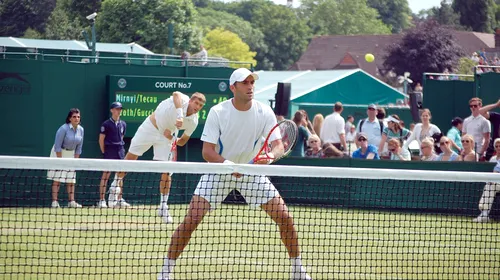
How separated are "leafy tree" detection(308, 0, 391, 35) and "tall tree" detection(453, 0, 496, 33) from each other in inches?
796

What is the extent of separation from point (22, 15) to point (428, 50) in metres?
41.7

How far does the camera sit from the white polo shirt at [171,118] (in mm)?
12789

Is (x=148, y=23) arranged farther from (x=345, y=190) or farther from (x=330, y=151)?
(x=345, y=190)

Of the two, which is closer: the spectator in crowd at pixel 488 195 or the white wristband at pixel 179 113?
the white wristband at pixel 179 113

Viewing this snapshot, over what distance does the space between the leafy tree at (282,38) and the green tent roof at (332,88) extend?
63.9 metres

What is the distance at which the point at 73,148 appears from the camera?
48.7 feet

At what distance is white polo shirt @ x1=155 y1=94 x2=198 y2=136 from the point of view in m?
12.8

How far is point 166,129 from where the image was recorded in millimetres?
13242

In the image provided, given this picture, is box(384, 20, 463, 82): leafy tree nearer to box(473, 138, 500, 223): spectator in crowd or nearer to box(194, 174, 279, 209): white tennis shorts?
box(473, 138, 500, 223): spectator in crowd

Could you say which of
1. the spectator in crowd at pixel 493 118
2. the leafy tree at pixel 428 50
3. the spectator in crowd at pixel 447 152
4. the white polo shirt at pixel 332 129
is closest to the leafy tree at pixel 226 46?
the leafy tree at pixel 428 50

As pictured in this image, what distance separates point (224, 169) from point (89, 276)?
1.53m

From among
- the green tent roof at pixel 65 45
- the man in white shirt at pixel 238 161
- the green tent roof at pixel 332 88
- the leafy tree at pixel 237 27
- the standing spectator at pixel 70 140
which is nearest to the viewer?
the man in white shirt at pixel 238 161

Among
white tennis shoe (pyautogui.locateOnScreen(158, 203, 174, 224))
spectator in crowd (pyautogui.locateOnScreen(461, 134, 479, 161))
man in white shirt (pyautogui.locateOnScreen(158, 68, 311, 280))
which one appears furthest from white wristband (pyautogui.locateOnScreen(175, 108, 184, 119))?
spectator in crowd (pyautogui.locateOnScreen(461, 134, 479, 161))

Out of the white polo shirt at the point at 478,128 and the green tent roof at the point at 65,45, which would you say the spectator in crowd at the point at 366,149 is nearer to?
the white polo shirt at the point at 478,128
